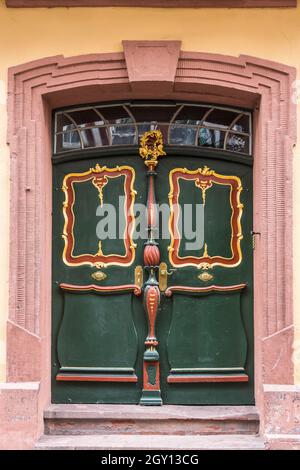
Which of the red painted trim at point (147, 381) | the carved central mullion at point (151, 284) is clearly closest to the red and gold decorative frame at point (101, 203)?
the carved central mullion at point (151, 284)

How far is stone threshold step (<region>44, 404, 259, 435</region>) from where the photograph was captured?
648cm

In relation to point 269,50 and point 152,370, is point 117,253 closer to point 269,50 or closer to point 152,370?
point 152,370

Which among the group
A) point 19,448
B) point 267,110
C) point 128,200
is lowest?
point 19,448

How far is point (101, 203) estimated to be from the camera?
685 cm

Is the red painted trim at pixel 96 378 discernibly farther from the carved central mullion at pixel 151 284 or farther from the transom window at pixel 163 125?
the transom window at pixel 163 125

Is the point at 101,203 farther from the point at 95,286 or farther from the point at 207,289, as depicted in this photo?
the point at 207,289

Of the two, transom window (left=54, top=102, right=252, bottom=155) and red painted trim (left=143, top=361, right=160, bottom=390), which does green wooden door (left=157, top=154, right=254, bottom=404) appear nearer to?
red painted trim (left=143, top=361, right=160, bottom=390)

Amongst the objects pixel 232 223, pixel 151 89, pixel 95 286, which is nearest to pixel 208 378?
pixel 95 286

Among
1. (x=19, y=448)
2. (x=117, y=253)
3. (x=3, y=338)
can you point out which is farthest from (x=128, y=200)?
(x=19, y=448)

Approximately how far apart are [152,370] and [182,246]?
117cm

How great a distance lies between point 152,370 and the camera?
6.70 meters

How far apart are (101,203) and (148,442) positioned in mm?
2192

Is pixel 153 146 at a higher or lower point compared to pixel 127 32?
lower
